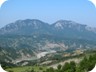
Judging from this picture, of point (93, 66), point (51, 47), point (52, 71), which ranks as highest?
point (93, 66)

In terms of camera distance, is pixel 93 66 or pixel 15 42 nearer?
pixel 93 66

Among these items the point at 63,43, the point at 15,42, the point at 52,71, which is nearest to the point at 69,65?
the point at 52,71

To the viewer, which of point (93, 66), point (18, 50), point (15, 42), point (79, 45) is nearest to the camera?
point (93, 66)

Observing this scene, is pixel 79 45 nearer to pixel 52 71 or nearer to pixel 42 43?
pixel 42 43

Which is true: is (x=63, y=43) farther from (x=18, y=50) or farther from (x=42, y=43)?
(x=18, y=50)

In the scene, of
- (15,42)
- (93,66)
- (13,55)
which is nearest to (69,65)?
(93,66)

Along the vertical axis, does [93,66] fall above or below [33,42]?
above

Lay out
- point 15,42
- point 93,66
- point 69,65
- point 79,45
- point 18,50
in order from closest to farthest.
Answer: point 93,66
point 69,65
point 18,50
point 15,42
point 79,45

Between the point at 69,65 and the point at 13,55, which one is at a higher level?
the point at 69,65

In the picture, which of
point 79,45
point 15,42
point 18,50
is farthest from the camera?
point 79,45
